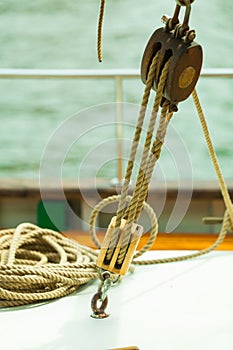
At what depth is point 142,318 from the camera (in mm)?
1249

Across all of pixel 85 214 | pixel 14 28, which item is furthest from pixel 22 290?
pixel 14 28

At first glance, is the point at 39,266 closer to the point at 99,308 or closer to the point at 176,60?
the point at 99,308

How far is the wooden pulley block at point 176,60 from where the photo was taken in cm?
107

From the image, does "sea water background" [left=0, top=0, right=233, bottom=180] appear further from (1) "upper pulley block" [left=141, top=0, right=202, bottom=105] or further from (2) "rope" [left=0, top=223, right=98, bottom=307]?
(1) "upper pulley block" [left=141, top=0, right=202, bottom=105]

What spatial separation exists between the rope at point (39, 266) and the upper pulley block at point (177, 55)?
448 mm

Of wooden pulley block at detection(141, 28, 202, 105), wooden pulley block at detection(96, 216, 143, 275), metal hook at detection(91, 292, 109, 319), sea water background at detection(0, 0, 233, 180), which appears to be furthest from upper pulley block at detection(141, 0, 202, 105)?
sea water background at detection(0, 0, 233, 180)

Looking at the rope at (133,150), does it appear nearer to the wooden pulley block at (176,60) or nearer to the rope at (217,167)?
the wooden pulley block at (176,60)

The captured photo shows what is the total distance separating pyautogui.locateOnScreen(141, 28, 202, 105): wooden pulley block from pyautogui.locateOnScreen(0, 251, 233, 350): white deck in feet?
1.31

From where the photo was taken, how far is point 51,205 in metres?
2.39

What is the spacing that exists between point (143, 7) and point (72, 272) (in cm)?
792

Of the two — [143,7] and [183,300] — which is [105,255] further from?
[143,7]

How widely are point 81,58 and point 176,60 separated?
25.6ft

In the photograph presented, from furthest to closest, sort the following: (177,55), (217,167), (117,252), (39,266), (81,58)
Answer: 1. (81,58)
2. (217,167)
3. (39,266)
4. (117,252)
5. (177,55)

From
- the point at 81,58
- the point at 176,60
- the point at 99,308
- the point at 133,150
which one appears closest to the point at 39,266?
the point at 99,308
